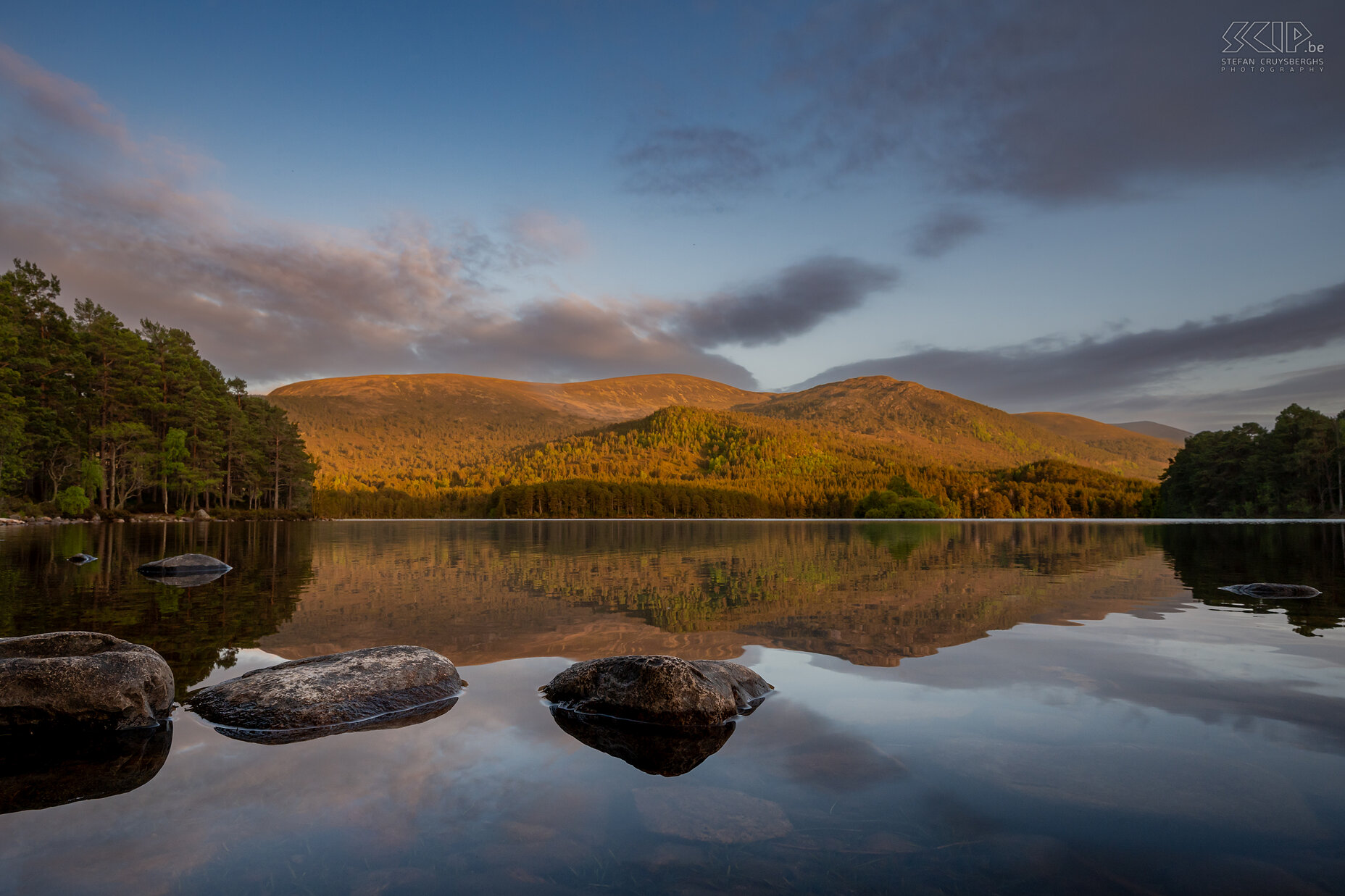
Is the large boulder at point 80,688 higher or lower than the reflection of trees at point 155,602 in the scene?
higher

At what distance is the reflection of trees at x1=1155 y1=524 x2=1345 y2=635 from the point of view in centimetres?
1519

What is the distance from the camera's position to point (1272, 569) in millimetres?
24328

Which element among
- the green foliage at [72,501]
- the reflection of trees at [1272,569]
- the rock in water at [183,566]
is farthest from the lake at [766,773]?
the green foliage at [72,501]

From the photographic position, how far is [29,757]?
21.1 feet

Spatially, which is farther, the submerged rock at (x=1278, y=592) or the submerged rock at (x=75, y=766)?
the submerged rock at (x=1278, y=592)

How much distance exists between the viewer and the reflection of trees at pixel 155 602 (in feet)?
37.2

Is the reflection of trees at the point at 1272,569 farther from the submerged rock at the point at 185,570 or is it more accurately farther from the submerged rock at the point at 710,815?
the submerged rock at the point at 185,570

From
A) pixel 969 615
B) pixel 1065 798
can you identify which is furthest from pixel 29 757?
pixel 969 615

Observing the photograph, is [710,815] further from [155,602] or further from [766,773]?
[155,602]

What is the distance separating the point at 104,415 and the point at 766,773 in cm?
8625

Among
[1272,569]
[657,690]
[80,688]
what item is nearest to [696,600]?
[657,690]

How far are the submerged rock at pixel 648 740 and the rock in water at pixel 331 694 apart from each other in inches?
73.5

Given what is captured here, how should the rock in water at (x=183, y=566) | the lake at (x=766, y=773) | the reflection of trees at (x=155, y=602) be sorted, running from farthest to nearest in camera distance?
the rock in water at (x=183, y=566)
the reflection of trees at (x=155, y=602)
the lake at (x=766, y=773)

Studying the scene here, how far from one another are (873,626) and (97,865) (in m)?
11.7
